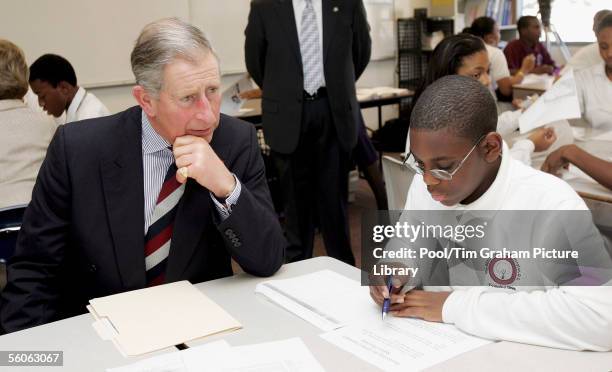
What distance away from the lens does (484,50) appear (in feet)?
8.38

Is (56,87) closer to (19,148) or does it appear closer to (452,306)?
(19,148)

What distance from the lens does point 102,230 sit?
1.59 meters

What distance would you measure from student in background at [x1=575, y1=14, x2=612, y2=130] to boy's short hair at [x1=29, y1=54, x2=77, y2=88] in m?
2.72

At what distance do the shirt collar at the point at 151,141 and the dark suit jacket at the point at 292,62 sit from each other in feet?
5.62

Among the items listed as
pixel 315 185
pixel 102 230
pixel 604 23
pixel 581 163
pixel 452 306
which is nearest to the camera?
pixel 452 306

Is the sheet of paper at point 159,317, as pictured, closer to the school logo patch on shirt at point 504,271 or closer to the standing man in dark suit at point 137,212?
the standing man in dark suit at point 137,212

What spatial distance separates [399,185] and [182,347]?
4.78ft

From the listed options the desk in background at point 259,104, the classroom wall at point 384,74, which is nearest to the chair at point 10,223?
the desk in background at point 259,104

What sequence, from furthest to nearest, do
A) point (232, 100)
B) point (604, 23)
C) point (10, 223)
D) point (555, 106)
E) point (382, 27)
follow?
1. point (382, 27)
2. point (232, 100)
3. point (604, 23)
4. point (555, 106)
5. point (10, 223)

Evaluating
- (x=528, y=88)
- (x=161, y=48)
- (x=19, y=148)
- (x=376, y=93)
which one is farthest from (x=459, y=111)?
(x=528, y=88)

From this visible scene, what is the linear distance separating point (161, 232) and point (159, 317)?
12.5 inches

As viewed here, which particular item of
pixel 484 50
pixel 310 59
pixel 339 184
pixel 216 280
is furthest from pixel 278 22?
pixel 216 280

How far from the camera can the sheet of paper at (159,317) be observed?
1.25 meters

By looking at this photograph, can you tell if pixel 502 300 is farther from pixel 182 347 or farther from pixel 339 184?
pixel 339 184
